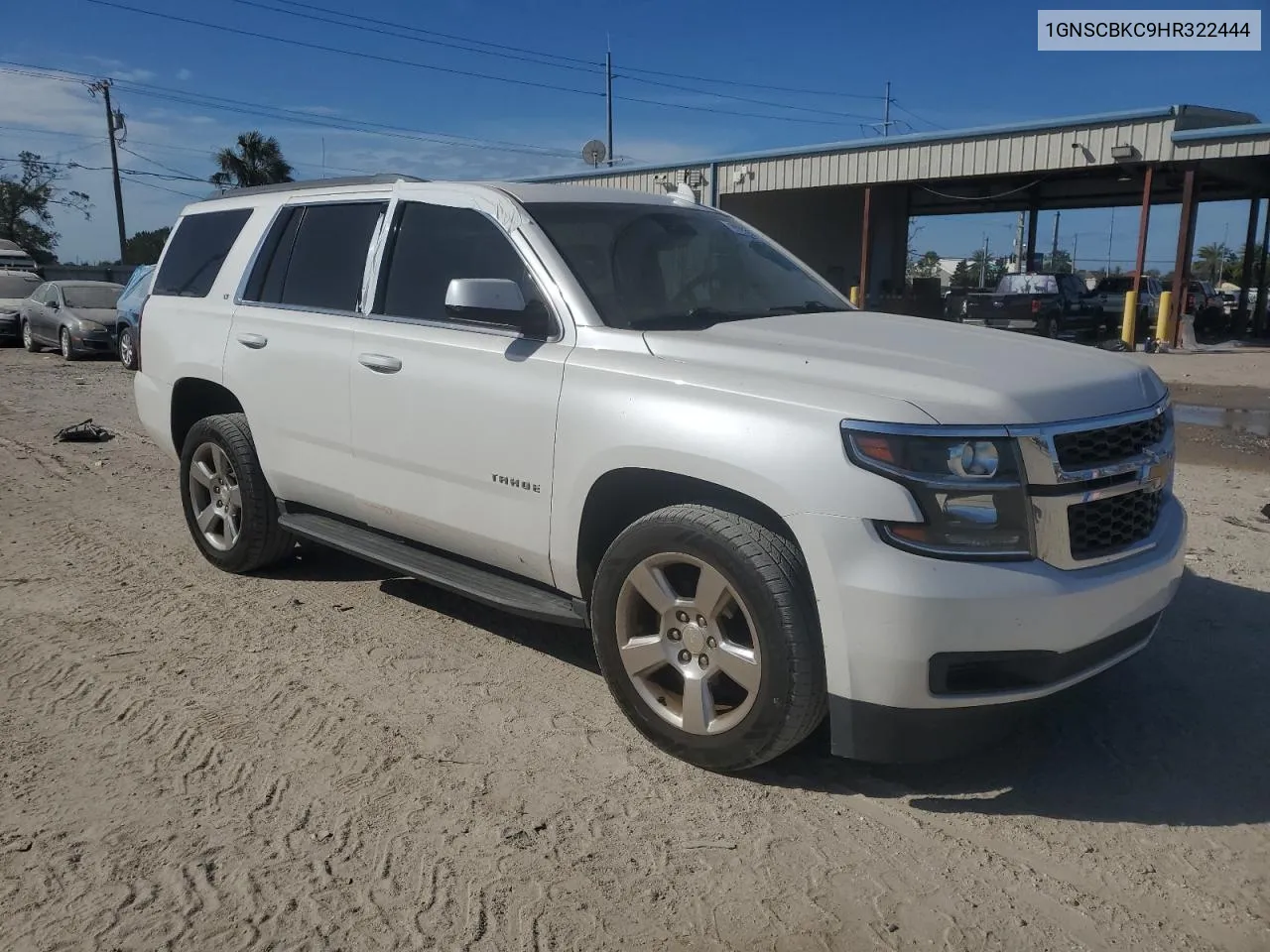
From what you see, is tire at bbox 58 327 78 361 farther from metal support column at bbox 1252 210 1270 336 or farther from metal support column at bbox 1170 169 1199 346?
metal support column at bbox 1252 210 1270 336

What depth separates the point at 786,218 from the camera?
32.3 meters

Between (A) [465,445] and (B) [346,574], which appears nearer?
(A) [465,445]

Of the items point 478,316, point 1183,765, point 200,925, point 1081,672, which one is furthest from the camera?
point 478,316

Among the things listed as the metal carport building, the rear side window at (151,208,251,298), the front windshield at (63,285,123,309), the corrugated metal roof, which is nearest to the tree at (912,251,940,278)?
the metal carport building

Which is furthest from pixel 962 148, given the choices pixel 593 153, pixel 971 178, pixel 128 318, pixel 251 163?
pixel 251 163

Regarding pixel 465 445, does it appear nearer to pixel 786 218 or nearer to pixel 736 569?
pixel 736 569

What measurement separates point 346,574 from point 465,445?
6.49 feet

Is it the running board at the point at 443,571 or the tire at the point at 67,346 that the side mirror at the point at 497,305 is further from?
the tire at the point at 67,346

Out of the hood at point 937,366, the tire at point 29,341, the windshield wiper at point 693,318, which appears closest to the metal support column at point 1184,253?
the hood at point 937,366

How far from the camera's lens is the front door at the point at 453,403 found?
152 inches

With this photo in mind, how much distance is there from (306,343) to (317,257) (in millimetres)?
482

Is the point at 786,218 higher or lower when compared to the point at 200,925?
higher

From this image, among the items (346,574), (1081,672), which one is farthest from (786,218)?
(1081,672)

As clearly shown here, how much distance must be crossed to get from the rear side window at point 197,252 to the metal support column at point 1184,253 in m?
20.2
